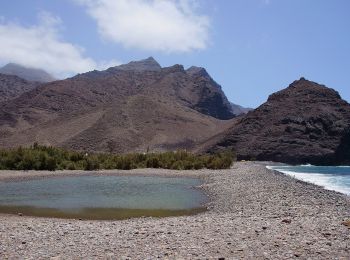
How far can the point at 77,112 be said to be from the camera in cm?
15738

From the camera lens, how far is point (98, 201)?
26.9m

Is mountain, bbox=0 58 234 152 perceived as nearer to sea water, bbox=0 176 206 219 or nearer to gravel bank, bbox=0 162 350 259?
sea water, bbox=0 176 206 219

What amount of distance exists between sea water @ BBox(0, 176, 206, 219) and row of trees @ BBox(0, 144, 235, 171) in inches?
699

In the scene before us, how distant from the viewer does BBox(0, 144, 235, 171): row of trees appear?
53844 millimetres

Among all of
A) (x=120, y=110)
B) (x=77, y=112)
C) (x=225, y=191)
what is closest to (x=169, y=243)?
(x=225, y=191)

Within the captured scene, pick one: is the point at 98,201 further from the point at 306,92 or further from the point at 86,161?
the point at 306,92

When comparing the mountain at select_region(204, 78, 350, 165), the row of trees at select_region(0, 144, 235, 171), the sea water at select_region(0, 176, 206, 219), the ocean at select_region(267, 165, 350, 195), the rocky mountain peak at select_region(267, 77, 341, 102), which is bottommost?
the sea water at select_region(0, 176, 206, 219)

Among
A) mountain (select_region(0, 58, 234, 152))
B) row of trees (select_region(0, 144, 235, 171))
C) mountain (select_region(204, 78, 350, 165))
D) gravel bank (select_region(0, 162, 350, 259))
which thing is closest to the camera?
gravel bank (select_region(0, 162, 350, 259))

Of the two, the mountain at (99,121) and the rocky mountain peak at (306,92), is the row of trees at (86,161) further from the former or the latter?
the rocky mountain peak at (306,92)

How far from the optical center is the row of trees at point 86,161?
53.8m

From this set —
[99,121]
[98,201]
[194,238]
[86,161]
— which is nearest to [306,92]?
[99,121]

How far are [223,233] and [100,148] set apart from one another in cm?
11445

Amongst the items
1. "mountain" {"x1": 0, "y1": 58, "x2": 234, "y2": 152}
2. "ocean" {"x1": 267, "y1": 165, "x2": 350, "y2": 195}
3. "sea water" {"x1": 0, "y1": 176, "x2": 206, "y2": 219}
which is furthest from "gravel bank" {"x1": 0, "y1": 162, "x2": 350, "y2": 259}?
"mountain" {"x1": 0, "y1": 58, "x2": 234, "y2": 152}

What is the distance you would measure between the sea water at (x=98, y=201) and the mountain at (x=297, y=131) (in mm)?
90050
